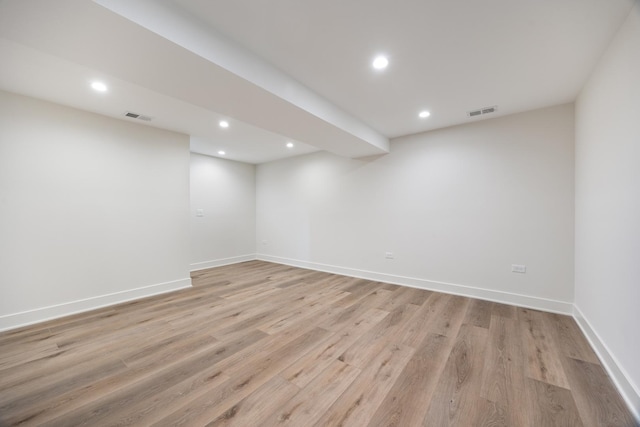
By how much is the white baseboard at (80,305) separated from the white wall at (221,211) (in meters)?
1.50

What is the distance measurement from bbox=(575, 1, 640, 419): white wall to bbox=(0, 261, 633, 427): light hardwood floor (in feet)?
0.80

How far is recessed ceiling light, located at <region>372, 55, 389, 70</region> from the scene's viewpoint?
2.08 m

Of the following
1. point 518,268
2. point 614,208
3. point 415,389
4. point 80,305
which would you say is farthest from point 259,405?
point 518,268

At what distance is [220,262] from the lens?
18.9ft

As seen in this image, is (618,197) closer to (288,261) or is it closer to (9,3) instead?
(9,3)

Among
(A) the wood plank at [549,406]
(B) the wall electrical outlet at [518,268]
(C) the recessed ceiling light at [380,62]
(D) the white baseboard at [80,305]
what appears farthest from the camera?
(B) the wall electrical outlet at [518,268]

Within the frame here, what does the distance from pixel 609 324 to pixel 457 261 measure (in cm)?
179

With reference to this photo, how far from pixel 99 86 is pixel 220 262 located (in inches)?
160

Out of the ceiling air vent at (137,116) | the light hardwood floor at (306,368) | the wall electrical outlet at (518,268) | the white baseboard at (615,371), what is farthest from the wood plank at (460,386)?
the ceiling air vent at (137,116)

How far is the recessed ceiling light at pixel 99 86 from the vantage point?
247cm

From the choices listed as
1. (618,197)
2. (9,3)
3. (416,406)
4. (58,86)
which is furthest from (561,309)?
(58,86)

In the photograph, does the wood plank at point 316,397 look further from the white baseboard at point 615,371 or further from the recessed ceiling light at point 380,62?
the recessed ceiling light at point 380,62

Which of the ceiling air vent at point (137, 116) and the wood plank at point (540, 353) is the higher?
the ceiling air vent at point (137, 116)

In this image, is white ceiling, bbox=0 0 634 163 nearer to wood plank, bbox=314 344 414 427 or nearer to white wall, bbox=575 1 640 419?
white wall, bbox=575 1 640 419
